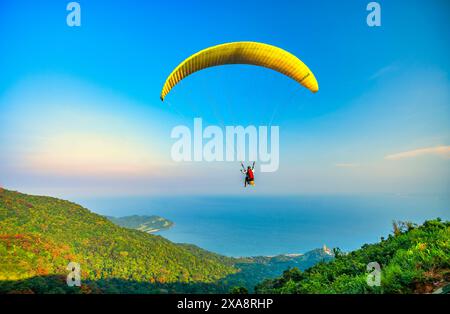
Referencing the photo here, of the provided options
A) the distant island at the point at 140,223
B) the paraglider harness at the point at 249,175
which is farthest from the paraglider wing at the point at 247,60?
the distant island at the point at 140,223

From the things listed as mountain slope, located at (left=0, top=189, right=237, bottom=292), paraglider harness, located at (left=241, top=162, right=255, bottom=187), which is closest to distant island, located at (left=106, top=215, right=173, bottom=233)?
mountain slope, located at (left=0, top=189, right=237, bottom=292)

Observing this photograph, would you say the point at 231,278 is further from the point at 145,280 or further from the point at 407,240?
the point at 407,240

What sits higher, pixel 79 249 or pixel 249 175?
pixel 249 175

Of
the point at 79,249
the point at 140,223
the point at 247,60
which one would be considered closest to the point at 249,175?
the point at 247,60

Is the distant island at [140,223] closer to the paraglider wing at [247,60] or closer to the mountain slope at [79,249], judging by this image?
the mountain slope at [79,249]

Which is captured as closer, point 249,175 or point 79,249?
point 249,175

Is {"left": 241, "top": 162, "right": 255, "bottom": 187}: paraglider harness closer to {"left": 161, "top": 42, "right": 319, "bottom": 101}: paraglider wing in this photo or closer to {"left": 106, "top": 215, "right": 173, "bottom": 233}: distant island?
{"left": 161, "top": 42, "right": 319, "bottom": 101}: paraglider wing

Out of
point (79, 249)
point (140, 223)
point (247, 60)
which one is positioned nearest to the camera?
point (247, 60)

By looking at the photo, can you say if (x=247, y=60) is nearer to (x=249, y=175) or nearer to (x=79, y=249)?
(x=249, y=175)
